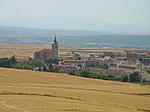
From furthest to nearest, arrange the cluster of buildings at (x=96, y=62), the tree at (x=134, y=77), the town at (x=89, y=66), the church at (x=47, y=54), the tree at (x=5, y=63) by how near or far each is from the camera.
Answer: the church at (x=47, y=54), the cluster of buildings at (x=96, y=62), the tree at (x=5, y=63), the town at (x=89, y=66), the tree at (x=134, y=77)

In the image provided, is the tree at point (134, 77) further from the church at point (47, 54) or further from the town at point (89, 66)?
the church at point (47, 54)

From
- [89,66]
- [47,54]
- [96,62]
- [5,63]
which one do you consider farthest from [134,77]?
[47,54]

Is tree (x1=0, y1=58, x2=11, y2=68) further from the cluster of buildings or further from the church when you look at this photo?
the church

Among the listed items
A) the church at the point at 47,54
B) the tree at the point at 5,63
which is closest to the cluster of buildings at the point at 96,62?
the church at the point at 47,54

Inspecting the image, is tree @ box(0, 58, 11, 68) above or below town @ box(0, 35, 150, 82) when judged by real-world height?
above

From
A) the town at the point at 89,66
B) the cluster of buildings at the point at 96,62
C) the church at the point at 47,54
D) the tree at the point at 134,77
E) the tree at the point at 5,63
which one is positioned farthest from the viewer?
the church at the point at 47,54

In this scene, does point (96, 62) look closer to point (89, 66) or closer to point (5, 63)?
point (89, 66)

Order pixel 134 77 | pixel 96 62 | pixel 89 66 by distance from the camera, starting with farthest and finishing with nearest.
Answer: pixel 96 62 < pixel 89 66 < pixel 134 77

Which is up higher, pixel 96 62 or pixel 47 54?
pixel 47 54

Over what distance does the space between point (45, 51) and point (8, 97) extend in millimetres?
70428

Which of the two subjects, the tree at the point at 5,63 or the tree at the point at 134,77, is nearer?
the tree at the point at 134,77

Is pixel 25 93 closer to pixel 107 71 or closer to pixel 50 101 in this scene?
pixel 50 101

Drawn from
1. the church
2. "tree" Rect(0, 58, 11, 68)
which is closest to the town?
the church

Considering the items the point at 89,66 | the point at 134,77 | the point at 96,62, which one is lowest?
the point at 89,66
